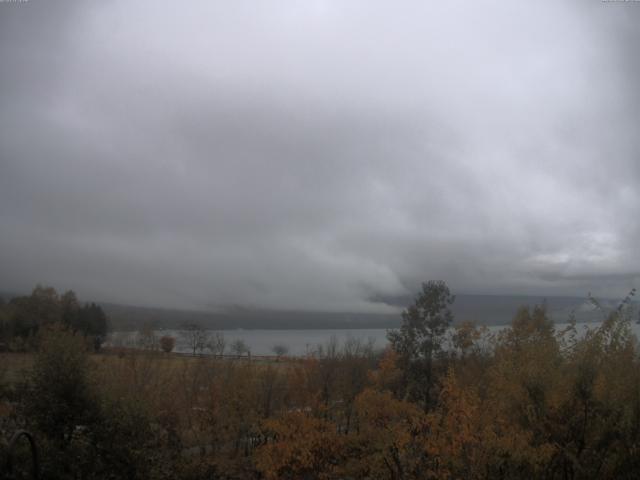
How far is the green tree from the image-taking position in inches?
1519

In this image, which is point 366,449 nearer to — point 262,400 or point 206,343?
point 262,400

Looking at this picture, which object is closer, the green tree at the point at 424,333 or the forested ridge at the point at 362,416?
the forested ridge at the point at 362,416

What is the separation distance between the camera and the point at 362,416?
29141mm

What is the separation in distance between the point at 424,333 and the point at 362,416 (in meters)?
12.2

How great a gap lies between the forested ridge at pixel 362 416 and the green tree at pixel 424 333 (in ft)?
4.43

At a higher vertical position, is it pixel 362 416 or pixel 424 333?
pixel 424 333

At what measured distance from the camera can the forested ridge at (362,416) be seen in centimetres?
1666

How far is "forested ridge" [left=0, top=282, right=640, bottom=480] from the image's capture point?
16.7 meters

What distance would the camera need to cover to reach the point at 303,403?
A: 36281 millimetres

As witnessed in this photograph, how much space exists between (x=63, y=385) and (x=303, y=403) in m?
18.5

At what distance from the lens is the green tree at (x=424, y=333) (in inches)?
1519

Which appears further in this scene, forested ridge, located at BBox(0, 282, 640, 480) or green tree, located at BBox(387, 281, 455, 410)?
green tree, located at BBox(387, 281, 455, 410)

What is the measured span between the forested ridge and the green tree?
1349 mm

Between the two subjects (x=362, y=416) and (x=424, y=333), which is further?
(x=424, y=333)
